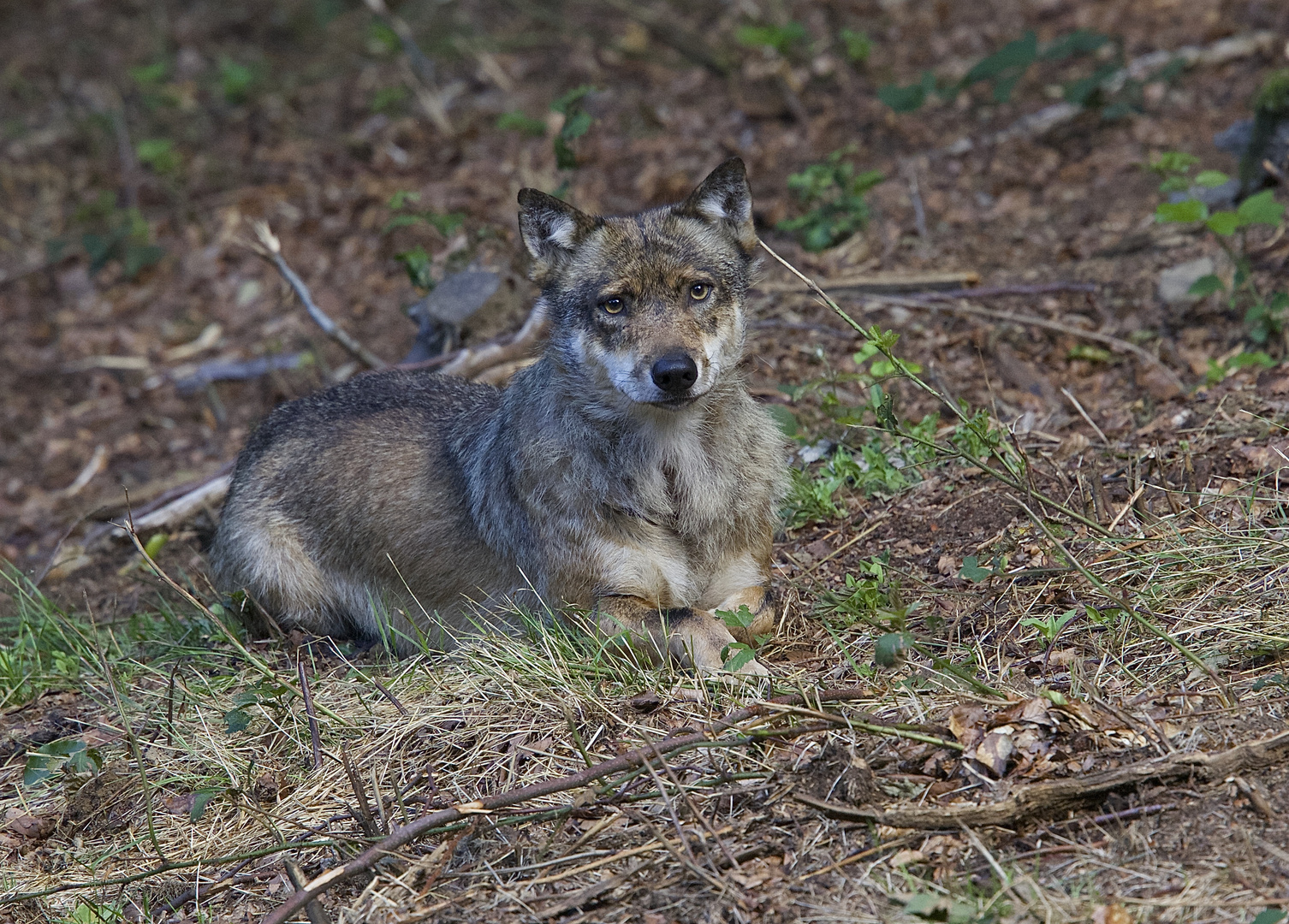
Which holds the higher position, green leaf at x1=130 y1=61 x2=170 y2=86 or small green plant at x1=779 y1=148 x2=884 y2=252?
green leaf at x1=130 y1=61 x2=170 y2=86

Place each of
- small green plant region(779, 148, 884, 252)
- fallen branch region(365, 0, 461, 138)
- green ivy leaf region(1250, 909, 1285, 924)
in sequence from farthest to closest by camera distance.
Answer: fallen branch region(365, 0, 461, 138) < small green plant region(779, 148, 884, 252) < green ivy leaf region(1250, 909, 1285, 924)

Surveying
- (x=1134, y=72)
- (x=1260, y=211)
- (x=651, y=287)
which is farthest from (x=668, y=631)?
(x=1134, y=72)

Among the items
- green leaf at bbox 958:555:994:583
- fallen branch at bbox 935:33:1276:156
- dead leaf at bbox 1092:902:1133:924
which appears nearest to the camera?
dead leaf at bbox 1092:902:1133:924

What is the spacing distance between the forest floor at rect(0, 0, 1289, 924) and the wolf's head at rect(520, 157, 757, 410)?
0.77 m

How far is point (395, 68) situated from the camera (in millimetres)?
13797

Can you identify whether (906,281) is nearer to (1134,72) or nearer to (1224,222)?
(1224,222)

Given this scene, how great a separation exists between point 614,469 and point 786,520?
1.28 meters

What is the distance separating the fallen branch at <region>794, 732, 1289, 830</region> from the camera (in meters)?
3.47

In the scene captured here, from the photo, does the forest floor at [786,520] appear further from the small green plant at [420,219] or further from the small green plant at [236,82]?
the small green plant at [236,82]

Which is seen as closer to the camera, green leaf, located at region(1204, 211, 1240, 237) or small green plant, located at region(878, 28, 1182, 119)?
green leaf, located at region(1204, 211, 1240, 237)

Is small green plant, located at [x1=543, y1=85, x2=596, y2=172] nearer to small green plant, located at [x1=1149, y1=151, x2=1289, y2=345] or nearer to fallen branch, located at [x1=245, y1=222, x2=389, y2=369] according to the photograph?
fallen branch, located at [x1=245, y1=222, x2=389, y2=369]

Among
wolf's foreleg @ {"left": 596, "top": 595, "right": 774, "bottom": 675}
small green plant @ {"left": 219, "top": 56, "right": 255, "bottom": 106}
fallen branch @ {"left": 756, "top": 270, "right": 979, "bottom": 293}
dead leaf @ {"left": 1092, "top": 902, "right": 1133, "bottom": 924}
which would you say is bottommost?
wolf's foreleg @ {"left": 596, "top": 595, "right": 774, "bottom": 675}

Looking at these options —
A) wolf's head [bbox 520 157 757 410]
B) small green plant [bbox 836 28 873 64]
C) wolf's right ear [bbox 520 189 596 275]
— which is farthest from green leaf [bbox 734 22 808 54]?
wolf's right ear [bbox 520 189 596 275]

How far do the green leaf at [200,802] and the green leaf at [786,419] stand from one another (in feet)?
10.6
